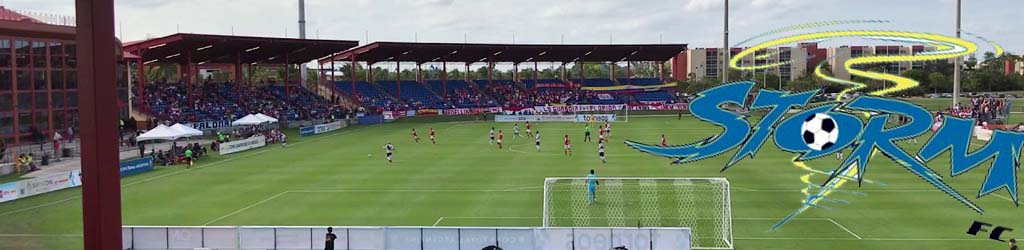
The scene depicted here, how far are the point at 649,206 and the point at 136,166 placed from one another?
974 inches

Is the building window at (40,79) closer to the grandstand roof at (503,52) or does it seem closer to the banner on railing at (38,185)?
the banner on railing at (38,185)

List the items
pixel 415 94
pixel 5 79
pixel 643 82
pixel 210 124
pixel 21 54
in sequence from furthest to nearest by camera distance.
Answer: pixel 643 82
pixel 415 94
pixel 210 124
pixel 5 79
pixel 21 54

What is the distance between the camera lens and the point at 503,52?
298 ft

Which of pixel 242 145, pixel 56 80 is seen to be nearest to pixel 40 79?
pixel 56 80

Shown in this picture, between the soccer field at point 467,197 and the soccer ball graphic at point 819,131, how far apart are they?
8.29 feet

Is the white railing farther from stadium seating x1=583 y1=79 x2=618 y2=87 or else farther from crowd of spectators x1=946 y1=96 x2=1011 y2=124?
stadium seating x1=583 y1=79 x2=618 y2=87

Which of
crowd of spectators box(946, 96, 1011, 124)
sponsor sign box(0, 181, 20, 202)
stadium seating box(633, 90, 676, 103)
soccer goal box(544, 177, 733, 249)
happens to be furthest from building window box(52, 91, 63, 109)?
stadium seating box(633, 90, 676, 103)

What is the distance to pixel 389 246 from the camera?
1995cm

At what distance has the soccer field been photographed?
2250 centimetres

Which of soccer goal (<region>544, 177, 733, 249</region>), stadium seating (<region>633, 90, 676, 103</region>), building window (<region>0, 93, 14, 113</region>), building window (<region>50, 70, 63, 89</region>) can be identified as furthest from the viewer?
stadium seating (<region>633, 90, 676, 103</region>)

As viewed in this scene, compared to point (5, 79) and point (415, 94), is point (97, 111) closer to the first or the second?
point (5, 79)

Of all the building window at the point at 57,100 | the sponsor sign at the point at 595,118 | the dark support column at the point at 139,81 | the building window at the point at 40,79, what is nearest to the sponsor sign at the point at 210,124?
the dark support column at the point at 139,81

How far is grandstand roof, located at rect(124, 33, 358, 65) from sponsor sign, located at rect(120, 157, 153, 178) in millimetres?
19986

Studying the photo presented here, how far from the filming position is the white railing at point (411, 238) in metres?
19.5
